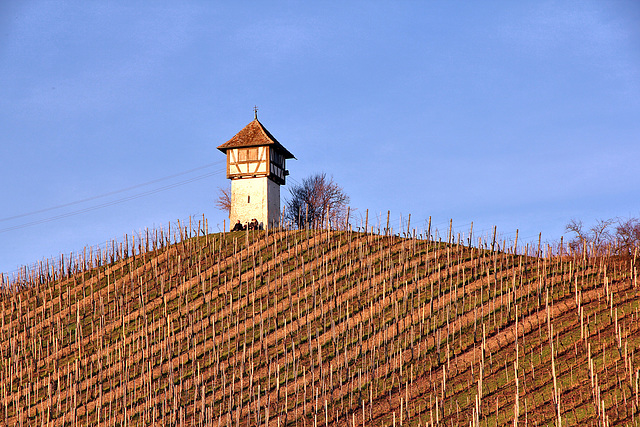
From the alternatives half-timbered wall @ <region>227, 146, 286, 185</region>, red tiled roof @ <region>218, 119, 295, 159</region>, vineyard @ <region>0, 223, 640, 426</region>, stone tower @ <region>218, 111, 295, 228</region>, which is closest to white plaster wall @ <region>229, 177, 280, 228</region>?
stone tower @ <region>218, 111, 295, 228</region>

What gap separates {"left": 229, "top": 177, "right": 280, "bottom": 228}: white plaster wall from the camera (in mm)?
32372

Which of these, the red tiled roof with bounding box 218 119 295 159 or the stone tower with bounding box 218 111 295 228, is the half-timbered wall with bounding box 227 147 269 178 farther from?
the red tiled roof with bounding box 218 119 295 159

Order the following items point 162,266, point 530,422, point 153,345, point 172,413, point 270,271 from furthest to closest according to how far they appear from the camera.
A: point 162,266 < point 270,271 < point 153,345 < point 172,413 < point 530,422

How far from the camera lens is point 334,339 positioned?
654 inches

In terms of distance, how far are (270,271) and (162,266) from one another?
466 cm

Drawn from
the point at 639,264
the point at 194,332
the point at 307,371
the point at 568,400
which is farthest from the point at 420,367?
the point at 639,264

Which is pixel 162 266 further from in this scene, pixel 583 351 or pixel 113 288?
pixel 583 351

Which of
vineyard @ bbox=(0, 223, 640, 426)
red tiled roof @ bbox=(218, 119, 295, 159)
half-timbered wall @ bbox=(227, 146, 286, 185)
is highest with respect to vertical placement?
red tiled roof @ bbox=(218, 119, 295, 159)

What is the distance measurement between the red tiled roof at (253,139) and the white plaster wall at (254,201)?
1.82 metres

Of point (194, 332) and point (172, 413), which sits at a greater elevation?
point (194, 332)

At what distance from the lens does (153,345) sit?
18141 mm

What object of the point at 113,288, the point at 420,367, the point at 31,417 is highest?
the point at 113,288

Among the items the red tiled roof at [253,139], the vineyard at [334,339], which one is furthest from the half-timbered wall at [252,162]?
the vineyard at [334,339]

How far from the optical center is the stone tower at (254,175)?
32.6 meters
